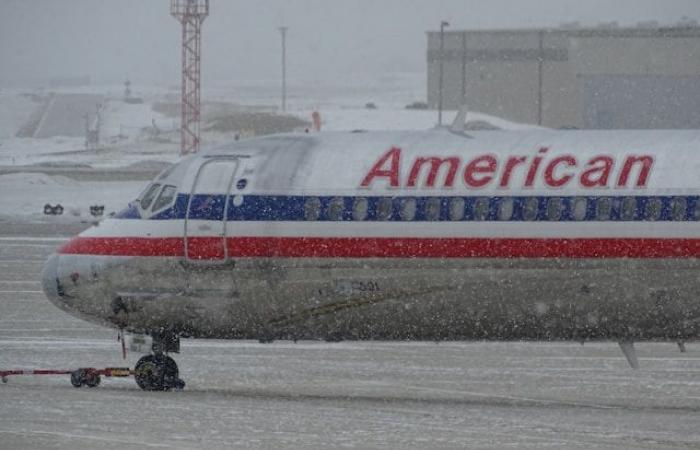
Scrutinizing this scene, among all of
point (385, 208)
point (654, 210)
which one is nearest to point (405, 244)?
point (385, 208)

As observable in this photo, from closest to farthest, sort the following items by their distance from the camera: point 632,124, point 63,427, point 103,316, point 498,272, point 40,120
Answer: point 63,427 → point 498,272 → point 103,316 → point 632,124 → point 40,120

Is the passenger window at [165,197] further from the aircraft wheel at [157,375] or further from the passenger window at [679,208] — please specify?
the passenger window at [679,208]

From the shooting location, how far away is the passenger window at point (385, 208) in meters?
22.8

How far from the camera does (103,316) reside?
2384cm

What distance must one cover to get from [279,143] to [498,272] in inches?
148

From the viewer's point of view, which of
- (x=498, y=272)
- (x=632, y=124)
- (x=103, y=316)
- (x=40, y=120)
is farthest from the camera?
(x=40, y=120)

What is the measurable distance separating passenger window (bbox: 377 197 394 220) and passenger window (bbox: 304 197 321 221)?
2.68 feet

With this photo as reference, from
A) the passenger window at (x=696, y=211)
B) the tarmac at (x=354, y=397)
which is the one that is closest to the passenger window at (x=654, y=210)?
the passenger window at (x=696, y=211)

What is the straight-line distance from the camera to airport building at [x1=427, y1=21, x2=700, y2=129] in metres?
120

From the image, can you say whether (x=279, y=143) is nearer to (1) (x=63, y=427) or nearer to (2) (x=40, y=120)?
(1) (x=63, y=427)

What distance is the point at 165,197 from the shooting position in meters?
24.0

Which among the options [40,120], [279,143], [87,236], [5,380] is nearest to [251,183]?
[279,143]

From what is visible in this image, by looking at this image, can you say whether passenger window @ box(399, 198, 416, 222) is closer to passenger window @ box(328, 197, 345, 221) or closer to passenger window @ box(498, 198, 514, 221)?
passenger window @ box(328, 197, 345, 221)

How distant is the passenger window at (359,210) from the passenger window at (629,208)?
11.1 feet
